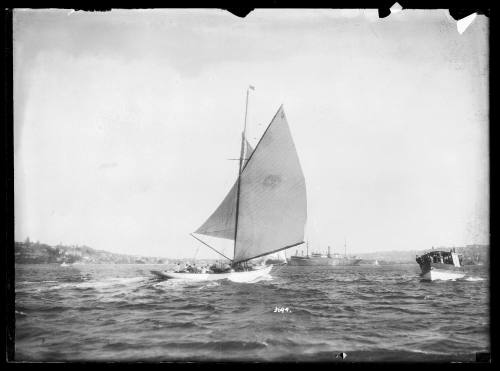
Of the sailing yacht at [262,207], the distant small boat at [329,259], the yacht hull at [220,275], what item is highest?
the sailing yacht at [262,207]

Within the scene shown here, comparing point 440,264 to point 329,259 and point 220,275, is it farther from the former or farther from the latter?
point 220,275

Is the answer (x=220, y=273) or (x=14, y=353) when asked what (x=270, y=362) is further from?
(x=220, y=273)

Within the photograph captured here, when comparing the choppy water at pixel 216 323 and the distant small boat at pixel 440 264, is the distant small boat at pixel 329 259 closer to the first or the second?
the choppy water at pixel 216 323

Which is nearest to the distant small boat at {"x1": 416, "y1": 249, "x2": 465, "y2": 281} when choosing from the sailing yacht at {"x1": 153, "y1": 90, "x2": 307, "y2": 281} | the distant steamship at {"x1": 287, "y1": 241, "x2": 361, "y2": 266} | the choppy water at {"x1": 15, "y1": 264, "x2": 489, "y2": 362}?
the choppy water at {"x1": 15, "y1": 264, "x2": 489, "y2": 362}

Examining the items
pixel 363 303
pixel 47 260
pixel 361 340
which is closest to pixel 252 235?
pixel 363 303

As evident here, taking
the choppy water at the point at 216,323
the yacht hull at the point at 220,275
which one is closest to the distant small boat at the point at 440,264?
the choppy water at the point at 216,323

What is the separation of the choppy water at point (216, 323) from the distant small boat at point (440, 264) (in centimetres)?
23

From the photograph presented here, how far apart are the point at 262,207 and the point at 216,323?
3862mm

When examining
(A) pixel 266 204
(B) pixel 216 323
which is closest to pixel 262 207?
(A) pixel 266 204

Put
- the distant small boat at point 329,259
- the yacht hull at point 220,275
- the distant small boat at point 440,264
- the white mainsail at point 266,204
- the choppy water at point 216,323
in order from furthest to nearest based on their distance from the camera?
the distant small boat at point 329,259 → the white mainsail at point 266,204 → the yacht hull at point 220,275 → the distant small boat at point 440,264 → the choppy water at point 216,323

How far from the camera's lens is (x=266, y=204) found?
8.48 meters

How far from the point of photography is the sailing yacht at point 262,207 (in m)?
6.28
